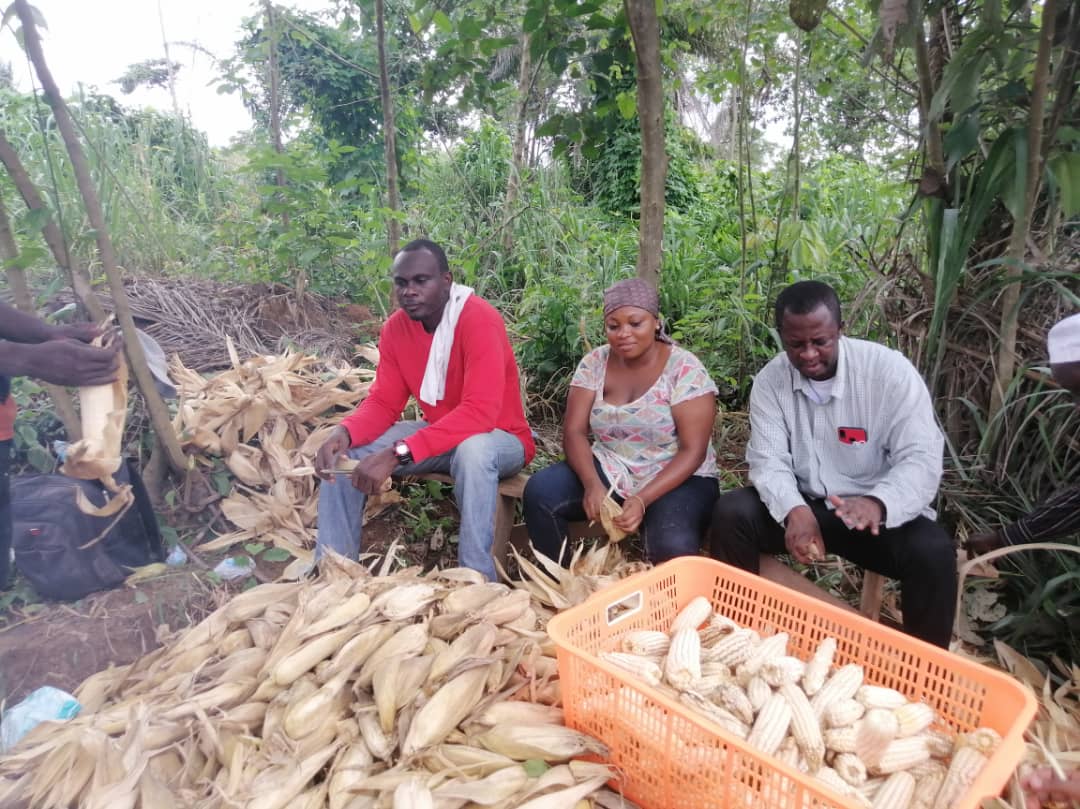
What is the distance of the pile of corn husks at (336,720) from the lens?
1.34 m

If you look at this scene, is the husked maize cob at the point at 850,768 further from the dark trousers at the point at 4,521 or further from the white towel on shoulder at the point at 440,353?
the dark trousers at the point at 4,521

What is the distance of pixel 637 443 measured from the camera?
252 centimetres

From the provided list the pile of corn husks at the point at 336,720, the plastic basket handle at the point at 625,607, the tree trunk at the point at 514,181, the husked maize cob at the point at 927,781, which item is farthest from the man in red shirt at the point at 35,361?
the tree trunk at the point at 514,181

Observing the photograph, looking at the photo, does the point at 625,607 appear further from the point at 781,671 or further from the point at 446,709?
the point at 446,709

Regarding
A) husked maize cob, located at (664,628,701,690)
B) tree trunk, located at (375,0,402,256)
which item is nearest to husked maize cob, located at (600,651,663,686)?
husked maize cob, located at (664,628,701,690)

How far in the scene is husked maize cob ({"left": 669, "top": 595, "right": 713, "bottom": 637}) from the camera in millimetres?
1702

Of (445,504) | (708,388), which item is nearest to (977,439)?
(708,388)

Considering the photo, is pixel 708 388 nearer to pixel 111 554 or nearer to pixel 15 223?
pixel 111 554

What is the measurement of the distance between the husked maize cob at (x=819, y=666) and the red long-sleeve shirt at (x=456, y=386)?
4.66 feet

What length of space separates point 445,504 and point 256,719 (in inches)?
70.5

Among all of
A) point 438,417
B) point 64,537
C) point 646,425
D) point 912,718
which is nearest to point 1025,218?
point 646,425

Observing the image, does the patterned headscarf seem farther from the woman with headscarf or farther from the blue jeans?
the blue jeans

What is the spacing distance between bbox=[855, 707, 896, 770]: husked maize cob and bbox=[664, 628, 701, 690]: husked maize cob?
336 mm

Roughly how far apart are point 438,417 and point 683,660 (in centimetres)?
→ 157
